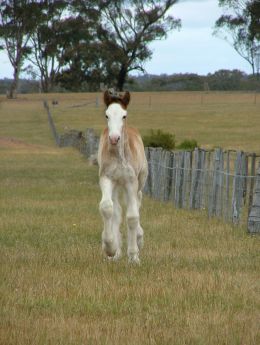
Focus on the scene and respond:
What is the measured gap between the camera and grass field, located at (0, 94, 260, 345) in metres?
7.03

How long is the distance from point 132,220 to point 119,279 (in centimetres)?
157

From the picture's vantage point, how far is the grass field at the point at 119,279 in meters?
7.03

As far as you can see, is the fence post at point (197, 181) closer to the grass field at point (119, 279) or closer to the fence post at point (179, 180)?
the grass field at point (119, 279)

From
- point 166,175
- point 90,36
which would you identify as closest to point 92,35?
point 90,36

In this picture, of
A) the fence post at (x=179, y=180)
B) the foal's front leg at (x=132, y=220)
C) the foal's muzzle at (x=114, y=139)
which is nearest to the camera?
the foal's muzzle at (x=114, y=139)

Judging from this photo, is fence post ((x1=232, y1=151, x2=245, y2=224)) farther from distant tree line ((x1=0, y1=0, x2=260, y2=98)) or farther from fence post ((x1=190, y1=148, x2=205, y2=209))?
distant tree line ((x1=0, y1=0, x2=260, y2=98))

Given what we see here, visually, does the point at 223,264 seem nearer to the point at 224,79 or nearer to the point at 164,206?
the point at 164,206

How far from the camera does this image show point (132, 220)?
35.7ft

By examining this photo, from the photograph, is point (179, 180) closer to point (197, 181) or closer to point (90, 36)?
point (197, 181)

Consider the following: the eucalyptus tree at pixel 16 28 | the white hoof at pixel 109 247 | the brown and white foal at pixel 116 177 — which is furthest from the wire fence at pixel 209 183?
the eucalyptus tree at pixel 16 28

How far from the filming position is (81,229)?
47.3ft

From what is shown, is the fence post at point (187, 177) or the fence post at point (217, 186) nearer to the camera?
the fence post at point (217, 186)

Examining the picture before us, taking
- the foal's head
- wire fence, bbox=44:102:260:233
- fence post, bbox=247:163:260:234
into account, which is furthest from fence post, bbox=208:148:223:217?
the foal's head

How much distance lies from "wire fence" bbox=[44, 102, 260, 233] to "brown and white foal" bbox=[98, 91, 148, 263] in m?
3.33
